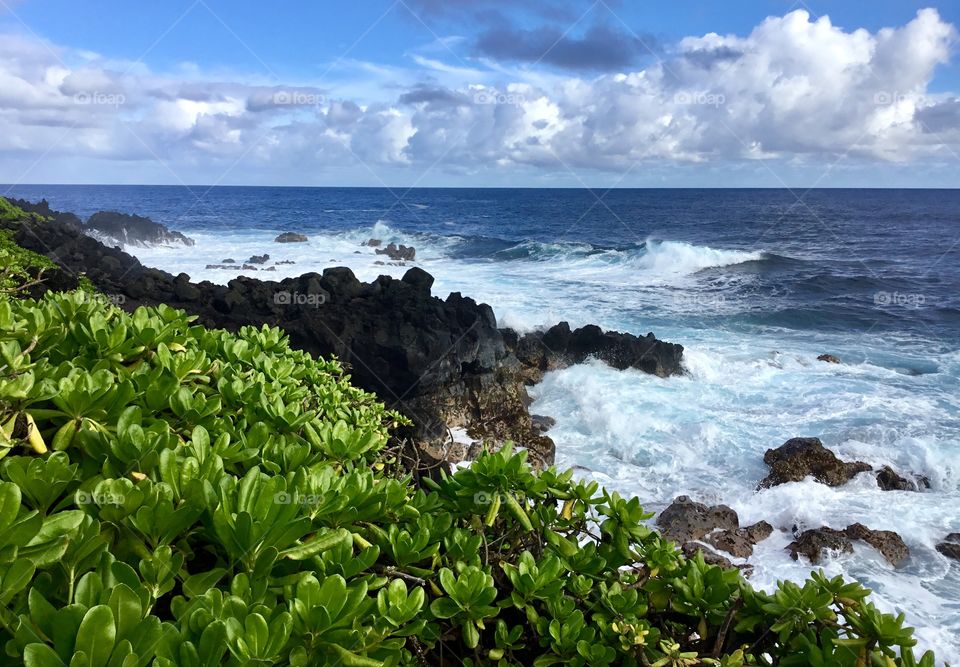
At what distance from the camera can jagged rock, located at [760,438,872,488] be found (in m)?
9.46

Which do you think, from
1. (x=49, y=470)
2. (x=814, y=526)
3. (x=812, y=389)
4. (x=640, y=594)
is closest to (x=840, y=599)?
(x=640, y=594)

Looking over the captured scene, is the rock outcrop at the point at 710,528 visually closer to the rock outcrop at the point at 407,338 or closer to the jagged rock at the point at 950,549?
the jagged rock at the point at 950,549

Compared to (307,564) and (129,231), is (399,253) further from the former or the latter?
(307,564)

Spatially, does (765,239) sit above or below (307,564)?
above

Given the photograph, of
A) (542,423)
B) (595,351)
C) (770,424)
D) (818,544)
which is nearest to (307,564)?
(818,544)

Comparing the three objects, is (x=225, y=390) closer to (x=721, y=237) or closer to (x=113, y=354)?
(x=113, y=354)

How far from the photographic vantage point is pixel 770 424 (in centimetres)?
1187

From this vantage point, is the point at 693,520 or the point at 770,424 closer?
the point at 693,520

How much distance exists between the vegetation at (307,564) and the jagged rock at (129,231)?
37.5 meters

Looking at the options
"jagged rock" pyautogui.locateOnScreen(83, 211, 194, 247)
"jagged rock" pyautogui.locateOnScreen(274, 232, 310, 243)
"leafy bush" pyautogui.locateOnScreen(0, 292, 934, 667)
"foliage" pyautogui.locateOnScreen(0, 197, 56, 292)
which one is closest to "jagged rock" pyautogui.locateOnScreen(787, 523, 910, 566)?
"leafy bush" pyautogui.locateOnScreen(0, 292, 934, 667)

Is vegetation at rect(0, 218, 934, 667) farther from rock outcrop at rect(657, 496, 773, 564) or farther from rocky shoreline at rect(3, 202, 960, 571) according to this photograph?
rock outcrop at rect(657, 496, 773, 564)

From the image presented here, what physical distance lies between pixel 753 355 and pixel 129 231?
34.8 metres

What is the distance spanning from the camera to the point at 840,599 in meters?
1.42

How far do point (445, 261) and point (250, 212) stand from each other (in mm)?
39284
